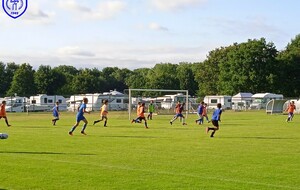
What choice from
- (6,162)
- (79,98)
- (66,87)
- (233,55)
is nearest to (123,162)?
(6,162)

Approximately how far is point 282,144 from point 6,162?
36.5 ft

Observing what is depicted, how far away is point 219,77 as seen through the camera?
9400 centimetres

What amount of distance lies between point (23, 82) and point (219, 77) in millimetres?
45789

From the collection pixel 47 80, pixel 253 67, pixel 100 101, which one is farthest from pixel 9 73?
pixel 253 67

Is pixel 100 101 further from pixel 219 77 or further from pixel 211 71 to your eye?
pixel 211 71

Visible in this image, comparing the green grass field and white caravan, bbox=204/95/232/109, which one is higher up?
→ white caravan, bbox=204/95/232/109

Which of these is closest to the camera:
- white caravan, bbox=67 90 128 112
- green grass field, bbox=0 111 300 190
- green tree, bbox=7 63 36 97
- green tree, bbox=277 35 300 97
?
green grass field, bbox=0 111 300 190

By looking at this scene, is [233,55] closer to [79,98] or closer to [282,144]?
[79,98]

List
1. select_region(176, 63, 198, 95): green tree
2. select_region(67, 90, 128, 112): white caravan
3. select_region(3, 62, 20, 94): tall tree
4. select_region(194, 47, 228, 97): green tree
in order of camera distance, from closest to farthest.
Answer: select_region(67, 90, 128, 112): white caravan, select_region(194, 47, 228, 97): green tree, select_region(3, 62, 20, 94): tall tree, select_region(176, 63, 198, 95): green tree

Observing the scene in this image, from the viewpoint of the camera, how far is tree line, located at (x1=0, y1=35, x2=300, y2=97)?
285ft

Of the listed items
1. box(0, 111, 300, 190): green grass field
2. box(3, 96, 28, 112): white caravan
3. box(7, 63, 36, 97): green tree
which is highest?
box(7, 63, 36, 97): green tree

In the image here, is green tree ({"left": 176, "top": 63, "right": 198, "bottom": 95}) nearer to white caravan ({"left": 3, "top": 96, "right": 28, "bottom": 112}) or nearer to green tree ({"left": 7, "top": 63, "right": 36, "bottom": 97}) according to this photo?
green tree ({"left": 7, "top": 63, "right": 36, "bottom": 97})

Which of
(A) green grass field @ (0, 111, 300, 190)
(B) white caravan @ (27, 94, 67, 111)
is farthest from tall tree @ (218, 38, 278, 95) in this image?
(A) green grass field @ (0, 111, 300, 190)

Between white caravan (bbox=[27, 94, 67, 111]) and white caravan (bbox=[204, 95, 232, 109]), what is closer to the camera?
white caravan (bbox=[27, 94, 67, 111])
